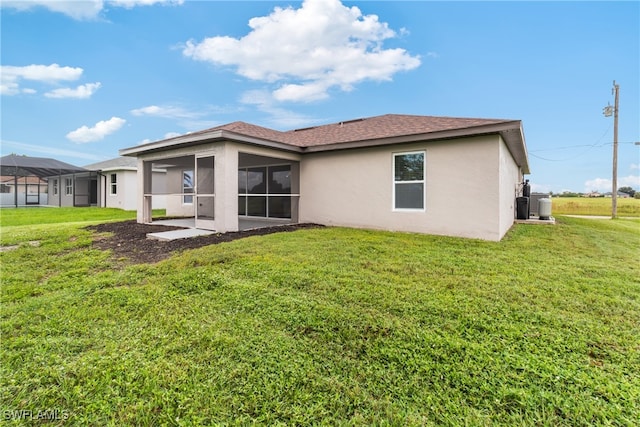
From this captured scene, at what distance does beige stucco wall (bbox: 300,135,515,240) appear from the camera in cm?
707

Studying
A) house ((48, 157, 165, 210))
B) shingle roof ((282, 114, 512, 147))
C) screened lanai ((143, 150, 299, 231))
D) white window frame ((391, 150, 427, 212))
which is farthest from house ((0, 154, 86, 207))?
white window frame ((391, 150, 427, 212))

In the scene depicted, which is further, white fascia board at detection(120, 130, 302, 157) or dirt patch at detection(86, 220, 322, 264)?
white fascia board at detection(120, 130, 302, 157)

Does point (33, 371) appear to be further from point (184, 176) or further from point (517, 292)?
point (184, 176)

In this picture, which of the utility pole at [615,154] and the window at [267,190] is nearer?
the window at [267,190]

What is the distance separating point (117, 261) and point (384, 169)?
6717 mm

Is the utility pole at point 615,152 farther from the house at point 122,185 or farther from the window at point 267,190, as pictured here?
the house at point 122,185

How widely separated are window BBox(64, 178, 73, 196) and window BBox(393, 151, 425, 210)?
26106 mm

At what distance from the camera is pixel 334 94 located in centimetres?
1625

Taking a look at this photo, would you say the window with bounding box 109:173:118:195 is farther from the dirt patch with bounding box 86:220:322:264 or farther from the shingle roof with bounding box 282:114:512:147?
the shingle roof with bounding box 282:114:512:147

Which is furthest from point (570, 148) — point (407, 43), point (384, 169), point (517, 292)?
point (517, 292)

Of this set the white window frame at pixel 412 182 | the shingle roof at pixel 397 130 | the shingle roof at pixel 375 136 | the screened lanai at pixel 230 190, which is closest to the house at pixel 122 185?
the screened lanai at pixel 230 190

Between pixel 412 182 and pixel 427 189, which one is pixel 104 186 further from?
pixel 427 189

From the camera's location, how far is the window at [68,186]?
23.1 metres

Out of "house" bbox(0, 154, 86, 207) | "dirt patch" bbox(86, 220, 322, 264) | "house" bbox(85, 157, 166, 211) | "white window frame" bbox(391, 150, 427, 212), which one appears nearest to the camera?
"dirt patch" bbox(86, 220, 322, 264)
